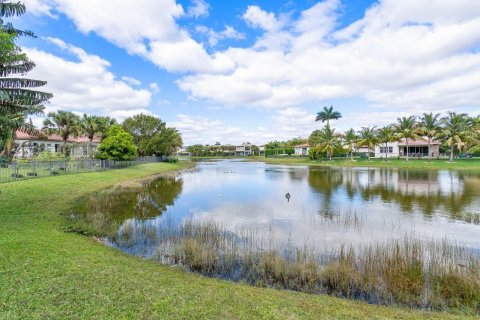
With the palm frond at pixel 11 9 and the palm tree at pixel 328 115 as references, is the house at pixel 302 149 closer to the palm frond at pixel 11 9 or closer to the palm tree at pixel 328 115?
the palm tree at pixel 328 115

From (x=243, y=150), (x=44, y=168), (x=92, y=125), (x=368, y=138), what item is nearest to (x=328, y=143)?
(x=368, y=138)

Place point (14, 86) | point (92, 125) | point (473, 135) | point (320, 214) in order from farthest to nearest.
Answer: point (473, 135)
point (92, 125)
point (320, 214)
point (14, 86)

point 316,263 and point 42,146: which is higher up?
point 42,146

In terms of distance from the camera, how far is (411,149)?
79438mm

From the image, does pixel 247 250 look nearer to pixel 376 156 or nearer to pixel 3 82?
pixel 3 82

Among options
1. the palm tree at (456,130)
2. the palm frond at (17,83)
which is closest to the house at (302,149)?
the palm tree at (456,130)

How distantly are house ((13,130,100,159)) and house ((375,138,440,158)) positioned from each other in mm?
73131

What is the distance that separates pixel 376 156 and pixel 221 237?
8170 centimetres

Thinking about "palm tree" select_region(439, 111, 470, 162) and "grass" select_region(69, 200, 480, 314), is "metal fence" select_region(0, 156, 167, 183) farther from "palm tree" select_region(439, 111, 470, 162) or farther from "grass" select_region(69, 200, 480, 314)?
"palm tree" select_region(439, 111, 470, 162)

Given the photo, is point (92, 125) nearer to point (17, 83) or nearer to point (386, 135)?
point (17, 83)

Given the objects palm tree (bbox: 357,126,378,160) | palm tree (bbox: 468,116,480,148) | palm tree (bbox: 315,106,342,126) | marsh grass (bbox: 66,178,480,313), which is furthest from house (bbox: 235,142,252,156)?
marsh grass (bbox: 66,178,480,313)

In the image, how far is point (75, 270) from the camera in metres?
6.99

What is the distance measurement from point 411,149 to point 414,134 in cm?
1486

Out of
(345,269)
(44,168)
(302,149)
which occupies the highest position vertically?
(302,149)
